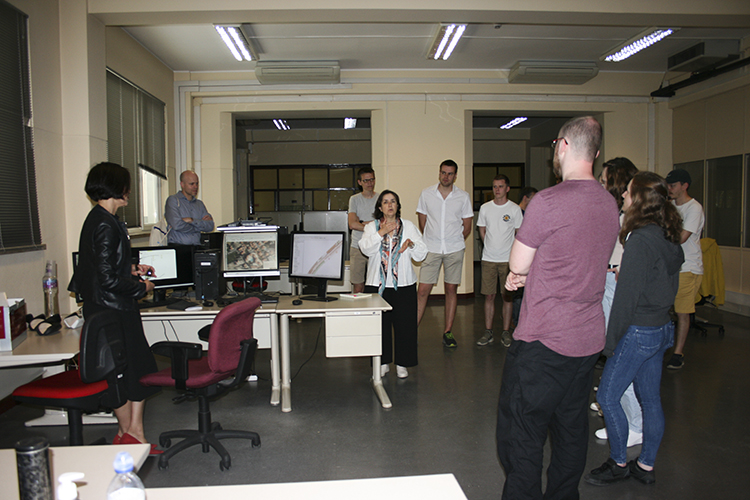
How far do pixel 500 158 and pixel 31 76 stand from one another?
32.9 ft

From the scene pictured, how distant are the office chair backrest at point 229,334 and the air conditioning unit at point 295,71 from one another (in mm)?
4746

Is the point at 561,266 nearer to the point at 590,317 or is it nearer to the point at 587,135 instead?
the point at 590,317

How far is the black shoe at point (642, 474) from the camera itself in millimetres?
2391


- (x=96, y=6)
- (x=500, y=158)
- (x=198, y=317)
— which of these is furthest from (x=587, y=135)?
(x=500, y=158)

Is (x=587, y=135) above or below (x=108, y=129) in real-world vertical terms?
below

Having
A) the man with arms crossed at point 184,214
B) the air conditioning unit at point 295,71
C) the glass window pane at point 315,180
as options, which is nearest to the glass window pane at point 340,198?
the glass window pane at point 315,180

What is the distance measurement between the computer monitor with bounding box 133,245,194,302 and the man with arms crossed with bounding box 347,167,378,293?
6.11 ft

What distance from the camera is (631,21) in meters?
4.85

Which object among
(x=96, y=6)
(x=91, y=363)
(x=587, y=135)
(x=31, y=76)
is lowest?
(x=91, y=363)

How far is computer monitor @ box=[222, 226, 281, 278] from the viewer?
3779 mm

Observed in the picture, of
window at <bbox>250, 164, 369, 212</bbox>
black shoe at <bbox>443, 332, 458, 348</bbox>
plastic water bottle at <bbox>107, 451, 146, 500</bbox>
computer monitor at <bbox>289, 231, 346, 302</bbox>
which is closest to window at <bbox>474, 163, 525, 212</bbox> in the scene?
window at <bbox>250, 164, 369, 212</bbox>

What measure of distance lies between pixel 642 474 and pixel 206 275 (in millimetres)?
3031

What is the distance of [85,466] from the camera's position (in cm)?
123

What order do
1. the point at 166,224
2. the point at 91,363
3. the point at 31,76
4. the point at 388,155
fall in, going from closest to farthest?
the point at 91,363, the point at 31,76, the point at 166,224, the point at 388,155
